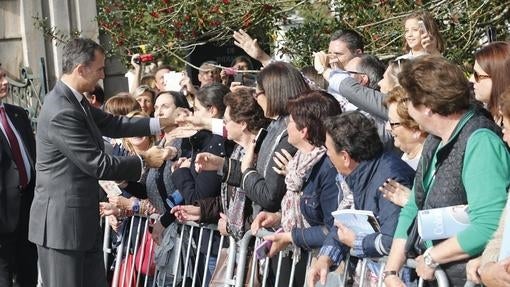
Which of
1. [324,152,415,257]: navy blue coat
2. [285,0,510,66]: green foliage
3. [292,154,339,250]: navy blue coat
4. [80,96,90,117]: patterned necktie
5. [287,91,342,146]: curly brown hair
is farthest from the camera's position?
[285,0,510,66]: green foliage

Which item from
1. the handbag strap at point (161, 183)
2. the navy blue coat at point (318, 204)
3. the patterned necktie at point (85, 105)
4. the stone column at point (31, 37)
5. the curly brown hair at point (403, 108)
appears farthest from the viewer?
the stone column at point (31, 37)

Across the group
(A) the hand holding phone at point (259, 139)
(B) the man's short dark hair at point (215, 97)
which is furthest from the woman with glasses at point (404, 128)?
(B) the man's short dark hair at point (215, 97)

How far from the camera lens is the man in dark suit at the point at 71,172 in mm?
7234

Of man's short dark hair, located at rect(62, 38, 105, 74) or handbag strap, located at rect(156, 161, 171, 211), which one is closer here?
man's short dark hair, located at rect(62, 38, 105, 74)

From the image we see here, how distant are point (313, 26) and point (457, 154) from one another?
5021 millimetres

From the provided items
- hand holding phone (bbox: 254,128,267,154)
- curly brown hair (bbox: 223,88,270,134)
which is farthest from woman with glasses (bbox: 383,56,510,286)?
curly brown hair (bbox: 223,88,270,134)

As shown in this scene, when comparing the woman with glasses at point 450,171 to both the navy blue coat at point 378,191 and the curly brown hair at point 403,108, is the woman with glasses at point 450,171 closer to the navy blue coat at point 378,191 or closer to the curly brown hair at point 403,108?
the navy blue coat at point 378,191

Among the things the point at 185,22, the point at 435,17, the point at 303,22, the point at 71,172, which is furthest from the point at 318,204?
the point at 185,22

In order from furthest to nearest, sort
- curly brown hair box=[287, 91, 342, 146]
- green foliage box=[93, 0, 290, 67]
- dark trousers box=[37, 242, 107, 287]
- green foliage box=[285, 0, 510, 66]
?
1. green foliage box=[93, 0, 290, 67]
2. green foliage box=[285, 0, 510, 66]
3. dark trousers box=[37, 242, 107, 287]
4. curly brown hair box=[287, 91, 342, 146]

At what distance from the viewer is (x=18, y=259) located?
29.0 ft

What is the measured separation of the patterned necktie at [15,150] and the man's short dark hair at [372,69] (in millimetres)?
2815

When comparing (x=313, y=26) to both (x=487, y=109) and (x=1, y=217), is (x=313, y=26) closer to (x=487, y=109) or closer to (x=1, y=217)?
(x=1, y=217)

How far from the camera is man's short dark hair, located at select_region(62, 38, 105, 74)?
7418 mm

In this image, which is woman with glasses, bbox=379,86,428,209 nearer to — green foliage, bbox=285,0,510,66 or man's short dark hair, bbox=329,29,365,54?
man's short dark hair, bbox=329,29,365,54
